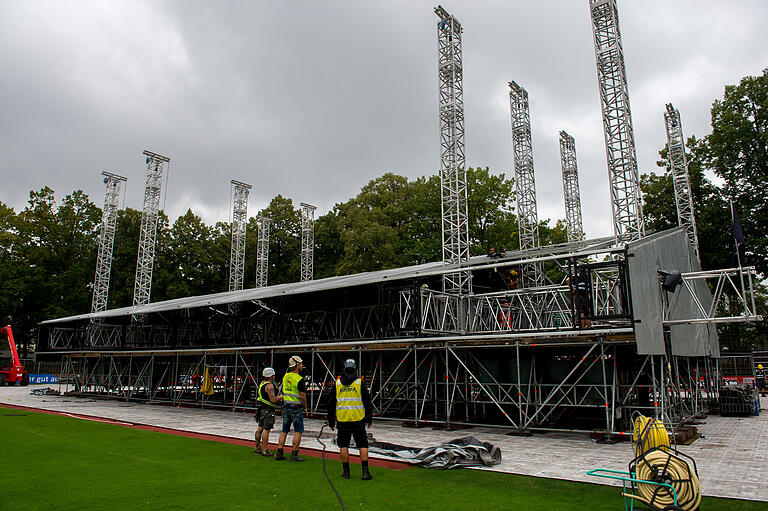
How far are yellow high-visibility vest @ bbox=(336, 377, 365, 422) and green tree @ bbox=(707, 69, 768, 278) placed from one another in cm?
3308

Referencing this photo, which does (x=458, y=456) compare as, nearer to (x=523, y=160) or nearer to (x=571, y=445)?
(x=571, y=445)

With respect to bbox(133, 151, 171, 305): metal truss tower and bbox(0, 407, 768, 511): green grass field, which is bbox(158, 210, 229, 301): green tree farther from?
bbox(0, 407, 768, 511): green grass field

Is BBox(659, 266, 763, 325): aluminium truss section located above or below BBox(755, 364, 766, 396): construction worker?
above

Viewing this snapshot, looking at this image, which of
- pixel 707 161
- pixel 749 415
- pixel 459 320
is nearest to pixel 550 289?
pixel 459 320

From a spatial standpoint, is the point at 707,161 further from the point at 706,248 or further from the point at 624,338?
the point at 624,338

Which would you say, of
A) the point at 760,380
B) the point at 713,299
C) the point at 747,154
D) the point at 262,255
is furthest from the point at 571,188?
the point at 262,255

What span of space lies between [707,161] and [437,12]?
22704mm

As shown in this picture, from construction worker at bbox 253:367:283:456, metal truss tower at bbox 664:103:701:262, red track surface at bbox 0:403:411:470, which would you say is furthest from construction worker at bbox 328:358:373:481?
metal truss tower at bbox 664:103:701:262

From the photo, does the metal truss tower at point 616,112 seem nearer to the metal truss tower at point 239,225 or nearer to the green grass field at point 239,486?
the green grass field at point 239,486

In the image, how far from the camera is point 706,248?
35250 millimetres

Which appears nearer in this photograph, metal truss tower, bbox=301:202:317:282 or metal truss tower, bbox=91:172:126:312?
metal truss tower, bbox=91:172:126:312

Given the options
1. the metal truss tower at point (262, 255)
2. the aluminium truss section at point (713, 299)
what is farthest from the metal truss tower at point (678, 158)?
the metal truss tower at point (262, 255)

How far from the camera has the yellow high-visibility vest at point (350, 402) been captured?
8.36 metres

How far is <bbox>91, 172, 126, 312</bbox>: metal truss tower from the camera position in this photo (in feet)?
148
